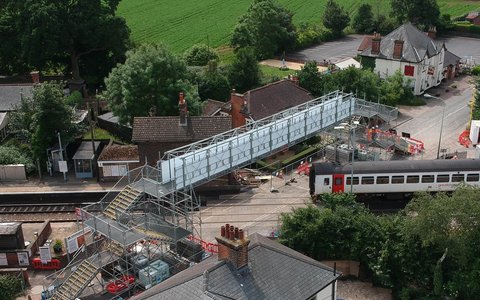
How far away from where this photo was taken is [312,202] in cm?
4384

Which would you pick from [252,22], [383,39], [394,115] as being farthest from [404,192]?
[252,22]

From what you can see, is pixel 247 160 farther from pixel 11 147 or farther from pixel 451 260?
pixel 11 147

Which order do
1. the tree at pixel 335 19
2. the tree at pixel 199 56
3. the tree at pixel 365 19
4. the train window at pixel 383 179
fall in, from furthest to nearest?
the tree at pixel 365 19 < the tree at pixel 335 19 < the tree at pixel 199 56 < the train window at pixel 383 179

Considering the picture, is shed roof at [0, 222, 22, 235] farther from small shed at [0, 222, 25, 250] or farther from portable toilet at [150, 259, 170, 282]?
portable toilet at [150, 259, 170, 282]

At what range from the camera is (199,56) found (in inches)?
2948

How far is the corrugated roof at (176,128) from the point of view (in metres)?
44.9

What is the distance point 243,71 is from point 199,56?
454 inches

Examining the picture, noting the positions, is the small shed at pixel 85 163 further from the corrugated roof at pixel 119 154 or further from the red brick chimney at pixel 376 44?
the red brick chimney at pixel 376 44

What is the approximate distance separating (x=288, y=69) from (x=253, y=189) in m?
34.8

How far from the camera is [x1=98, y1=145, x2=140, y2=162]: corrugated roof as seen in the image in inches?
1857

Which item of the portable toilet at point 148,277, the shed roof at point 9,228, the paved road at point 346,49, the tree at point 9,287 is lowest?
the tree at point 9,287

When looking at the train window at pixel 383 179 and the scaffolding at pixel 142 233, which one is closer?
the scaffolding at pixel 142 233

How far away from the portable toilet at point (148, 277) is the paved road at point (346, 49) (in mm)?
54688

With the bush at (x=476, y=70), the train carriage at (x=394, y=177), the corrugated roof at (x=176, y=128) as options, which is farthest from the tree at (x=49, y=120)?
the bush at (x=476, y=70)
